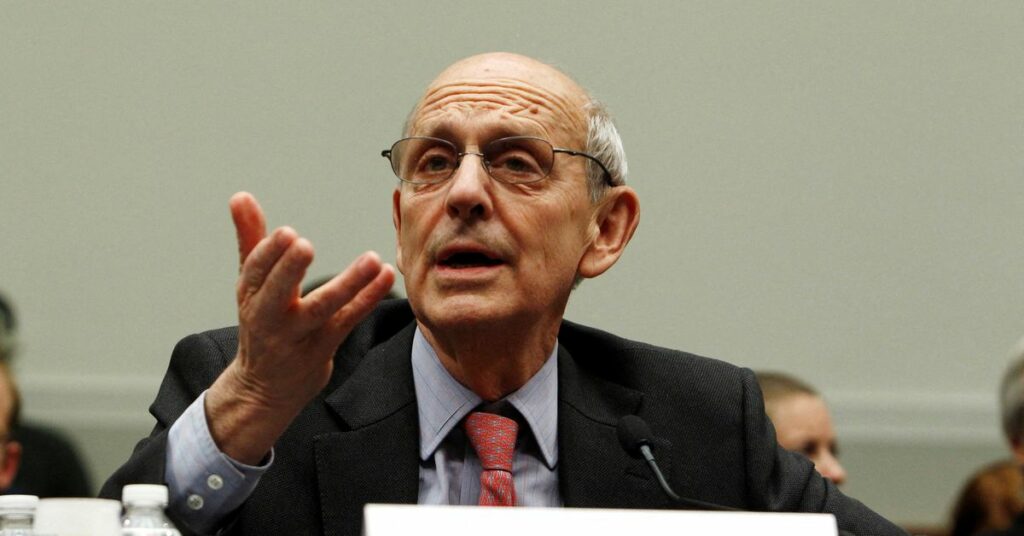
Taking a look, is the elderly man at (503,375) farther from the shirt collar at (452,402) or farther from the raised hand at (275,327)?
the raised hand at (275,327)

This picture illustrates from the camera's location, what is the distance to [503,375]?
2602 millimetres

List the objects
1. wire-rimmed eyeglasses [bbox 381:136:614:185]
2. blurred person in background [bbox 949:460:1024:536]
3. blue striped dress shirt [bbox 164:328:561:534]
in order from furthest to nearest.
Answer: blurred person in background [bbox 949:460:1024:536], wire-rimmed eyeglasses [bbox 381:136:614:185], blue striped dress shirt [bbox 164:328:561:534]

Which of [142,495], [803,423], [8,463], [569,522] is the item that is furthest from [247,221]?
[803,423]

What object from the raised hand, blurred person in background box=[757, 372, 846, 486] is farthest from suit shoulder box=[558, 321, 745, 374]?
blurred person in background box=[757, 372, 846, 486]

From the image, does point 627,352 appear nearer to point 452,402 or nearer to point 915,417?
point 452,402

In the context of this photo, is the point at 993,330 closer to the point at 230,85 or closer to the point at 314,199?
the point at 314,199

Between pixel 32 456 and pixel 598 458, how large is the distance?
82.1 inches

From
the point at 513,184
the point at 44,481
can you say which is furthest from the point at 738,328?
the point at 513,184

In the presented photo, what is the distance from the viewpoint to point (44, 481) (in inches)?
156

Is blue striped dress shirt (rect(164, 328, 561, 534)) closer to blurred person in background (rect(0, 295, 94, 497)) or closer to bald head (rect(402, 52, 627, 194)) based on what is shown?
bald head (rect(402, 52, 627, 194))

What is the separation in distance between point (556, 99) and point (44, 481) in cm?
205

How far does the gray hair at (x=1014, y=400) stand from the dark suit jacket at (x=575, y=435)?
653 millimetres

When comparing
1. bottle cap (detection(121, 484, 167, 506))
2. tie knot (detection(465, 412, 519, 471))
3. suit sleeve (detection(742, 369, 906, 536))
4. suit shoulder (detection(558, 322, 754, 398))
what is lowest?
suit sleeve (detection(742, 369, 906, 536))

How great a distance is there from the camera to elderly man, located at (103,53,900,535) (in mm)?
2406
